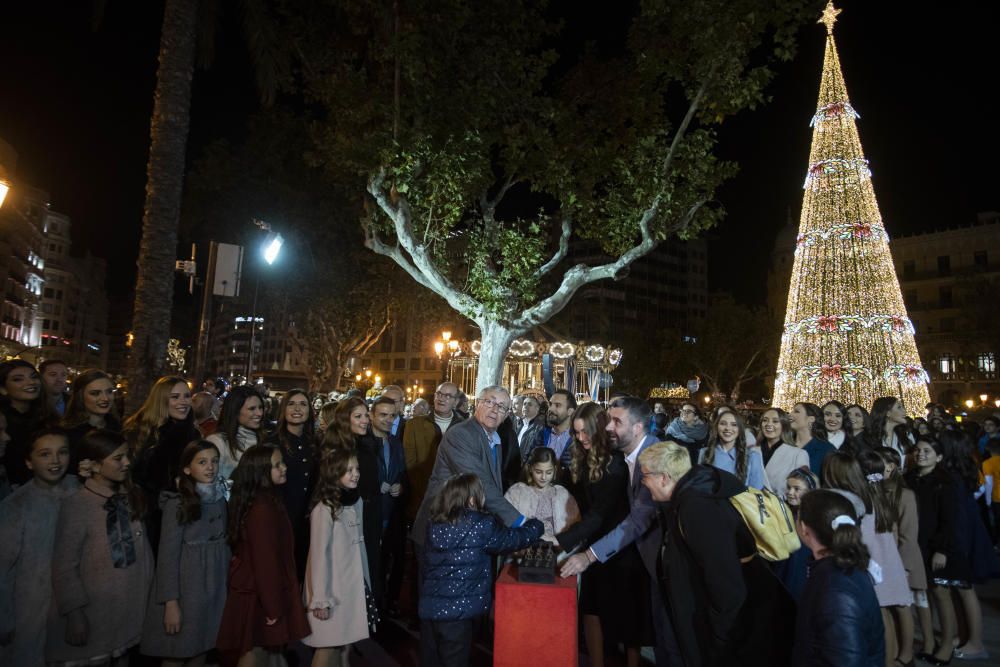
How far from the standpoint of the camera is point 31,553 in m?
3.56

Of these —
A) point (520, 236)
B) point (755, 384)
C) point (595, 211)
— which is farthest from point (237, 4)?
point (755, 384)

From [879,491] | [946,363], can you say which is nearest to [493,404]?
[879,491]

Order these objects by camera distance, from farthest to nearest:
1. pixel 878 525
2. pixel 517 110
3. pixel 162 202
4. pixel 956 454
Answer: pixel 517 110 → pixel 162 202 → pixel 956 454 → pixel 878 525

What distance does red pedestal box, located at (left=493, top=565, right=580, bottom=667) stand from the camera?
3578 millimetres

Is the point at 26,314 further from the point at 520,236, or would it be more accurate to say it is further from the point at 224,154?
the point at 520,236

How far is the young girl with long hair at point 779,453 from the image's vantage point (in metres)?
5.75

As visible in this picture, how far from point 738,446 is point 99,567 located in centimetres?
537

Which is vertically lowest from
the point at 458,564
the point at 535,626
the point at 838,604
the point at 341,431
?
the point at 535,626

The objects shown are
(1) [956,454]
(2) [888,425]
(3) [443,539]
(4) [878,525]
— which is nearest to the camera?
(3) [443,539]

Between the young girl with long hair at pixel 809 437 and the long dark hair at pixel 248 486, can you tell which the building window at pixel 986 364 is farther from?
the long dark hair at pixel 248 486

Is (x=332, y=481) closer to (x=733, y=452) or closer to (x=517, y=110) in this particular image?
(x=733, y=452)

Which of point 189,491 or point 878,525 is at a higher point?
point 189,491

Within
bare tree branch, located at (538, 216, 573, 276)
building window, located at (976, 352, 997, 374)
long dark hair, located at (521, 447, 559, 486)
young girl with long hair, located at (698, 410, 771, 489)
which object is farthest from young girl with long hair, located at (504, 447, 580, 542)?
building window, located at (976, 352, 997, 374)

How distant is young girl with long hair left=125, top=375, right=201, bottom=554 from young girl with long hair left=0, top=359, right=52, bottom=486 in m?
0.65
